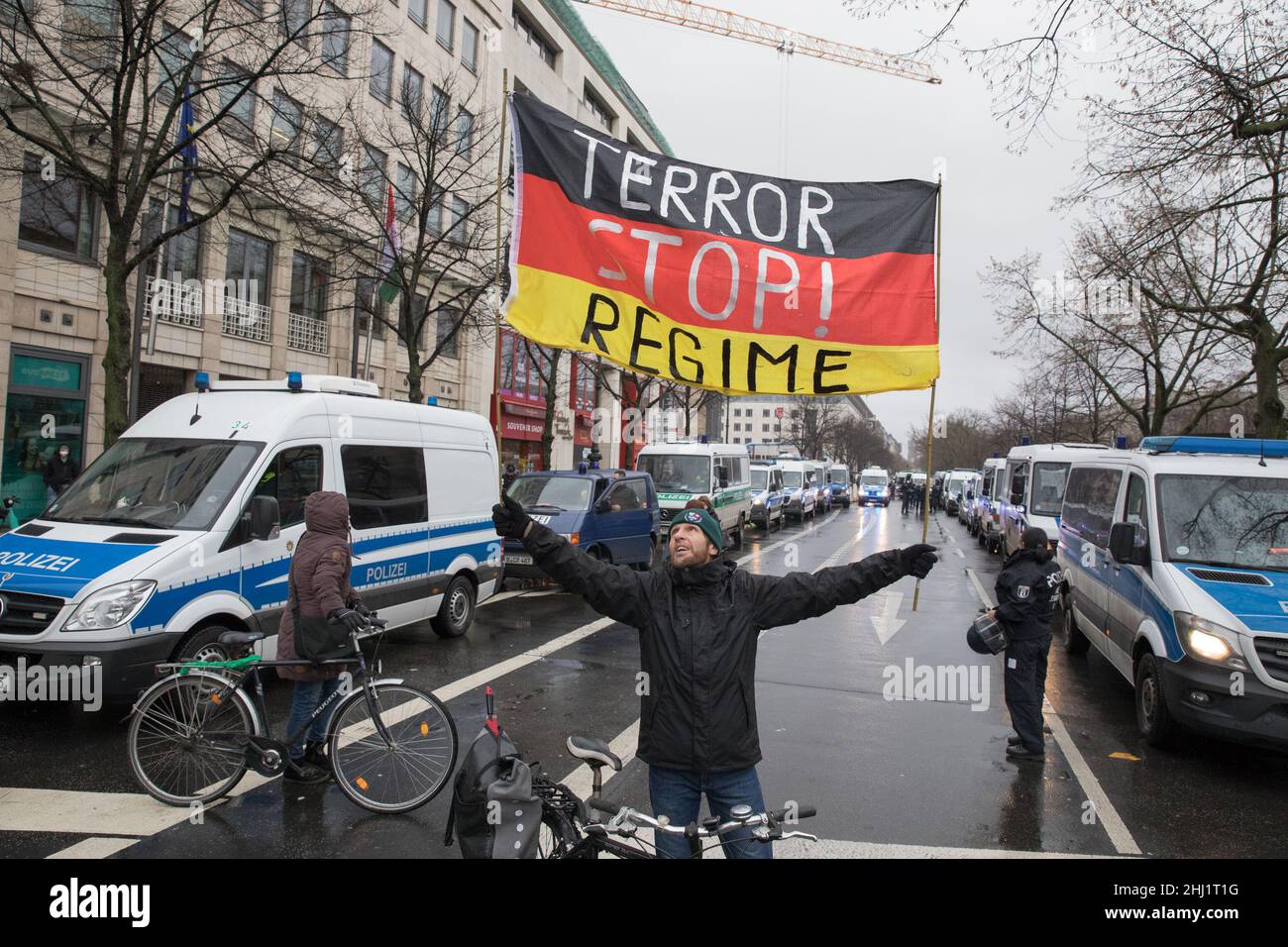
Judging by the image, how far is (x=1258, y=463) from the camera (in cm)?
732

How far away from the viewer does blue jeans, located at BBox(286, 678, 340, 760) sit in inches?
207

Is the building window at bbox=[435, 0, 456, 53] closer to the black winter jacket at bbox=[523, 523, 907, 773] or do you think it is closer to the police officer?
the police officer

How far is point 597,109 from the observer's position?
4931 centimetres

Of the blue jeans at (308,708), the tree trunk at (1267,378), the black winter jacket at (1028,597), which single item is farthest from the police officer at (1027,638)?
the tree trunk at (1267,378)

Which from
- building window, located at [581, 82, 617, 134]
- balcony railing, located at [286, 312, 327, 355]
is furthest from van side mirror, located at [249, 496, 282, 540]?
building window, located at [581, 82, 617, 134]

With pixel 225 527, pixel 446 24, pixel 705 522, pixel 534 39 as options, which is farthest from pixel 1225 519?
pixel 534 39

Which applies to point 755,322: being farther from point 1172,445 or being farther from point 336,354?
point 336,354

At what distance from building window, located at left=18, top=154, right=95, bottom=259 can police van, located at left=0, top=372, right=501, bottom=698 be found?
467 inches

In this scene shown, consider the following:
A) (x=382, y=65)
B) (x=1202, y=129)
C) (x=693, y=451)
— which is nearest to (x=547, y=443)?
(x=693, y=451)

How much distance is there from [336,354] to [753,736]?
2621 centimetres

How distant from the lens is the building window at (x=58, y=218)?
16.6 m

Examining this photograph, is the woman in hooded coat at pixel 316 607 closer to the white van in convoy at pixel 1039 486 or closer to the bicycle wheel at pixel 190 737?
the bicycle wheel at pixel 190 737

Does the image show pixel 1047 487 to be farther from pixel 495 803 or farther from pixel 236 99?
pixel 495 803

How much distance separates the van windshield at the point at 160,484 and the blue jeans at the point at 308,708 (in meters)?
2.13
